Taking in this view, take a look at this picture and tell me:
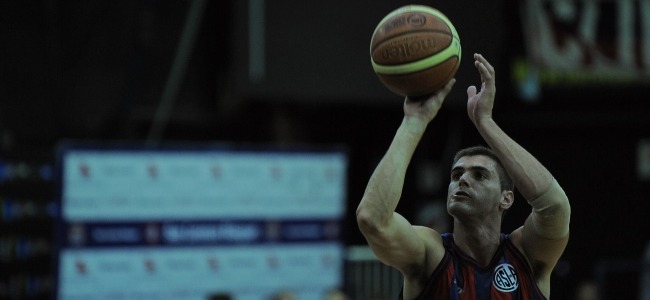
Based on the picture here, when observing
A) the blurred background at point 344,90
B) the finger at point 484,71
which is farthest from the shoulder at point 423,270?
the blurred background at point 344,90

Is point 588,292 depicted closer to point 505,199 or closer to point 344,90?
point 344,90

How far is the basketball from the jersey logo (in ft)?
3.09

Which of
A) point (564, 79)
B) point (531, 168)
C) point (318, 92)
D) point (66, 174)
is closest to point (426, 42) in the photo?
point (531, 168)

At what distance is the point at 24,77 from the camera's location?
1485cm

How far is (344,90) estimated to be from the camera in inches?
567

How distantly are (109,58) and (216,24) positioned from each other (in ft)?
5.02

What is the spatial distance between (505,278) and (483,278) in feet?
0.36

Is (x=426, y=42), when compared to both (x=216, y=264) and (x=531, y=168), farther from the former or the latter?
(x=216, y=264)

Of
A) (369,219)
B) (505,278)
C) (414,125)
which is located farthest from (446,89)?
(505,278)

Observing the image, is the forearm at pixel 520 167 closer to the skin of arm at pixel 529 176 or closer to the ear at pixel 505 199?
the skin of arm at pixel 529 176

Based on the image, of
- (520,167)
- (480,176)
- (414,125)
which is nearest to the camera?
(414,125)

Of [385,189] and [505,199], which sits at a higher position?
[385,189]

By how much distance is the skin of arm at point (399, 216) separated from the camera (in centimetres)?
493

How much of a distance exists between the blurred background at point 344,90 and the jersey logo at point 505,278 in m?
7.83
